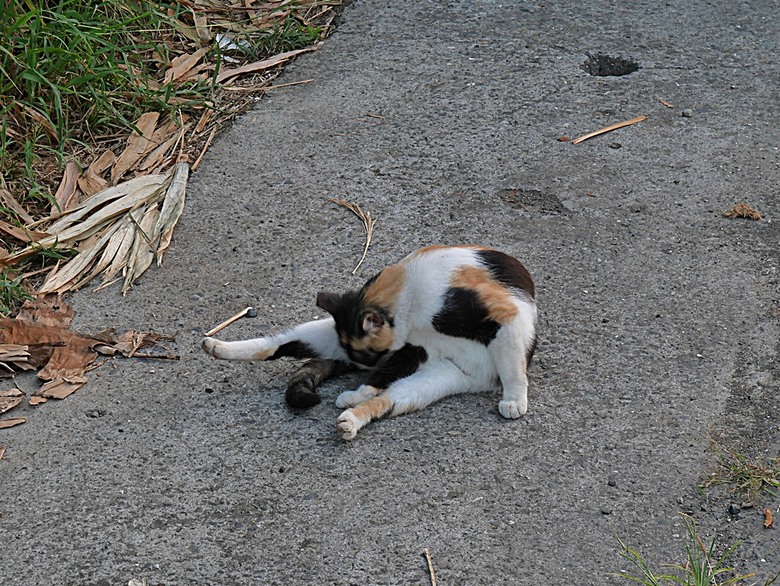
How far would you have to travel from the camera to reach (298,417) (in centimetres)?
406

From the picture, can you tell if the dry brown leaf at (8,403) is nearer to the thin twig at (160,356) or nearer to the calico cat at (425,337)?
the thin twig at (160,356)

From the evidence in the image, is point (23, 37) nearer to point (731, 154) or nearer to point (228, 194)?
point (228, 194)

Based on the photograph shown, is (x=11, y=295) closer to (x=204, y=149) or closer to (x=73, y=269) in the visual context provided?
(x=73, y=269)

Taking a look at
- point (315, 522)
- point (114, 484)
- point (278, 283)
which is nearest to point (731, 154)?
point (278, 283)

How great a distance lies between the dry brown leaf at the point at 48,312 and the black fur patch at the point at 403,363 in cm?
158

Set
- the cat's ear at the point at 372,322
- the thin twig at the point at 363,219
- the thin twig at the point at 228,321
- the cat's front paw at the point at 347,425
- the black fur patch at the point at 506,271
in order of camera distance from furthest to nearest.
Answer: the thin twig at the point at 363,219 < the thin twig at the point at 228,321 < the black fur patch at the point at 506,271 < the cat's ear at the point at 372,322 < the cat's front paw at the point at 347,425

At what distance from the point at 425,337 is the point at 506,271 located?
45cm

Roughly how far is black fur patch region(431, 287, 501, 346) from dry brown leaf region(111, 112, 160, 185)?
2.40m

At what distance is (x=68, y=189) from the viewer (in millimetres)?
5484

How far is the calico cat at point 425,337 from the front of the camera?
4.01m

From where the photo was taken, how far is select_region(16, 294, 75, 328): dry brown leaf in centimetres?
468

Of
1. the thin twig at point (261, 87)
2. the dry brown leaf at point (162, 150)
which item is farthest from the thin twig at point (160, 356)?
the thin twig at point (261, 87)

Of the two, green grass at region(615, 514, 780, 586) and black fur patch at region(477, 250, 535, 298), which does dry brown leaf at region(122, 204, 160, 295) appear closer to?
black fur patch at region(477, 250, 535, 298)

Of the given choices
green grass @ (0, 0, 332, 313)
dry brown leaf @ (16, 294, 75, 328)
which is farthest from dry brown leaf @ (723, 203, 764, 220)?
dry brown leaf @ (16, 294, 75, 328)
